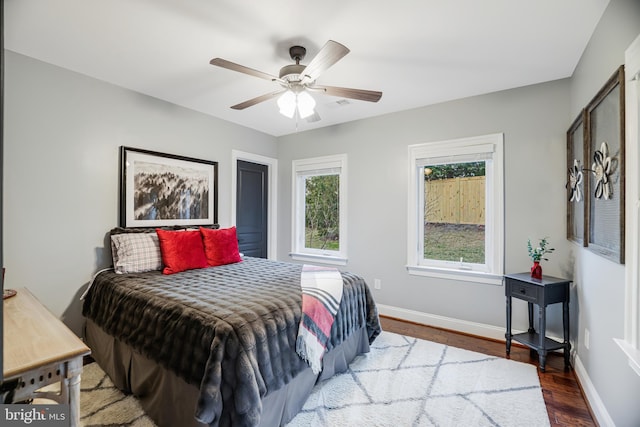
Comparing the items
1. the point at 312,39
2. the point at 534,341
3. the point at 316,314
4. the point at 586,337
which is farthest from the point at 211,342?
the point at 534,341

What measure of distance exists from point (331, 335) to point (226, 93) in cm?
250

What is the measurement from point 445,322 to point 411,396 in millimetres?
1420

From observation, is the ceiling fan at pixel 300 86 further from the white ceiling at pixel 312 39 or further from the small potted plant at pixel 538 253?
the small potted plant at pixel 538 253

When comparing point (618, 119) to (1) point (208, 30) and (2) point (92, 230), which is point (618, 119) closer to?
(1) point (208, 30)

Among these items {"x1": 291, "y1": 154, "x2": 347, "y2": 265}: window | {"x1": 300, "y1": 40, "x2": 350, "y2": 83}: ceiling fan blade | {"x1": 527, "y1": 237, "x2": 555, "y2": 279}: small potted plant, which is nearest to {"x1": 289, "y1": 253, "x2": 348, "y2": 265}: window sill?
{"x1": 291, "y1": 154, "x2": 347, "y2": 265}: window

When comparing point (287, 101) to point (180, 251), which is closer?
point (287, 101)

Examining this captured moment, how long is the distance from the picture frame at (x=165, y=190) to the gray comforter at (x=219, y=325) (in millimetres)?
721

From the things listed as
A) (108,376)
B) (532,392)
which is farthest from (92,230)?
(532,392)

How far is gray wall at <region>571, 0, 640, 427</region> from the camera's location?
1.62 m

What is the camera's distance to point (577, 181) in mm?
2475

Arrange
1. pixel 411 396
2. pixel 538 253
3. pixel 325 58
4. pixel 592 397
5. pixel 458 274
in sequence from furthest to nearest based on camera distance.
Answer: pixel 458 274 < pixel 538 253 < pixel 411 396 < pixel 592 397 < pixel 325 58

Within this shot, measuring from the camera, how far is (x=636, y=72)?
1.49 meters

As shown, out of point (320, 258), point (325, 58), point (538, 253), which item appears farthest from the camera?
point (320, 258)

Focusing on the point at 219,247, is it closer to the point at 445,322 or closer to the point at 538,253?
the point at 445,322
